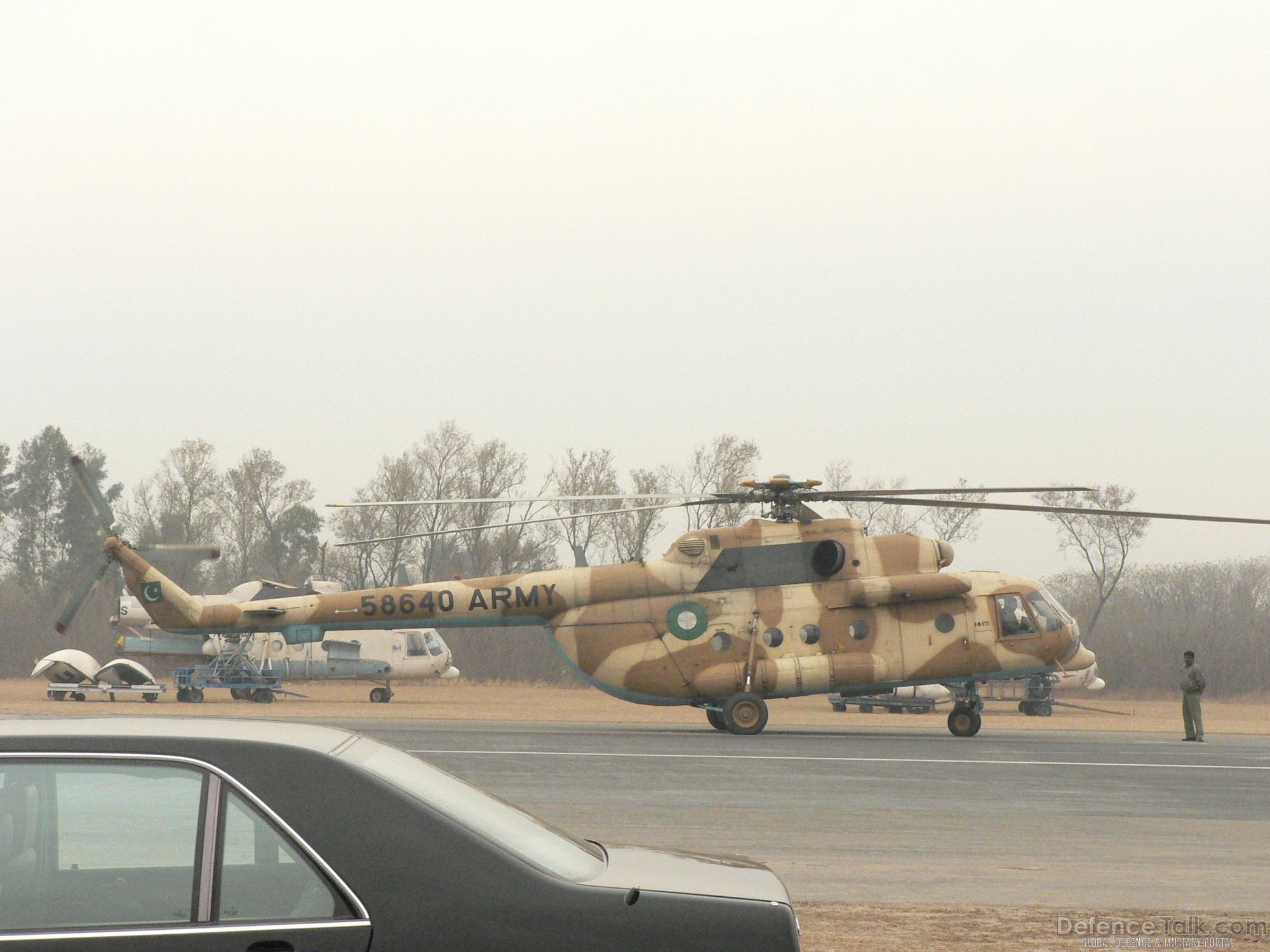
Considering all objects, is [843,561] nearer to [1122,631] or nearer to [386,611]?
[386,611]

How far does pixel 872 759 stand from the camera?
18578 mm

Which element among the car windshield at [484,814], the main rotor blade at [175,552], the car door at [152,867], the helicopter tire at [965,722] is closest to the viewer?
the car door at [152,867]

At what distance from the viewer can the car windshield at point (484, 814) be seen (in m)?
3.80

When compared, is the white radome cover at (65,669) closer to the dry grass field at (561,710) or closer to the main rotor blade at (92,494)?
the dry grass field at (561,710)

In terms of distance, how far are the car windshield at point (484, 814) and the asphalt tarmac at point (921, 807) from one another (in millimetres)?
4522

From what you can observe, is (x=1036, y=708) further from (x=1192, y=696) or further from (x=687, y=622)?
(x=687, y=622)

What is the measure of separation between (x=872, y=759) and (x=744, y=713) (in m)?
4.08

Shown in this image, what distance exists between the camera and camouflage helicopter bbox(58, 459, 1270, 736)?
22.2 meters

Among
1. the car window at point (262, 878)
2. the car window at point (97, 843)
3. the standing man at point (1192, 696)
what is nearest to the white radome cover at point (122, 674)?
the standing man at point (1192, 696)

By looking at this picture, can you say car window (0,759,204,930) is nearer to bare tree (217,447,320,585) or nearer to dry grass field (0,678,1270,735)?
dry grass field (0,678,1270,735)

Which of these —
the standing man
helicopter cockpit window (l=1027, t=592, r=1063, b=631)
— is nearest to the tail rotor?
helicopter cockpit window (l=1027, t=592, r=1063, b=631)

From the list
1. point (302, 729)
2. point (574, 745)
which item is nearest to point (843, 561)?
point (574, 745)

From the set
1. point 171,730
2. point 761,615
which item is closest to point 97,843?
point 171,730

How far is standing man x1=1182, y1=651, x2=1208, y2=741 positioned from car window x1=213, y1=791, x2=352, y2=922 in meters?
22.2
